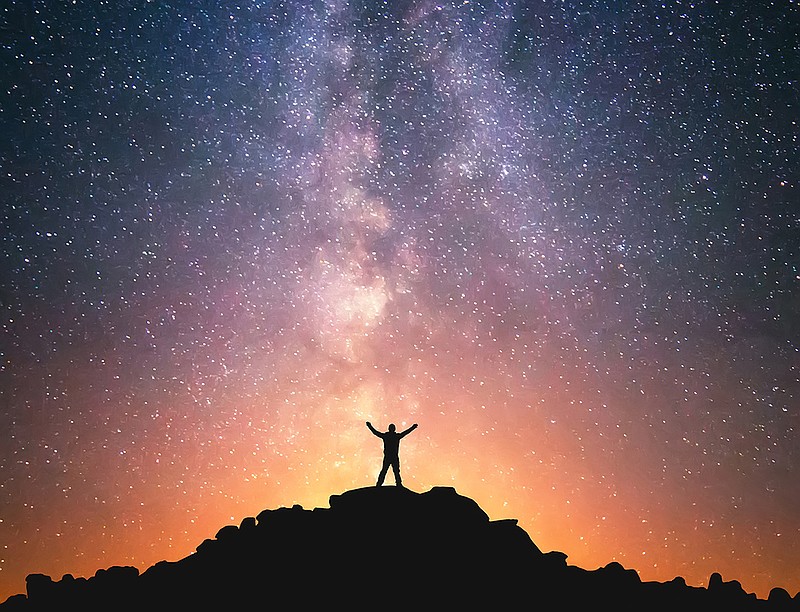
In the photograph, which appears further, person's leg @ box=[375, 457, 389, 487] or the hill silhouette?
person's leg @ box=[375, 457, 389, 487]

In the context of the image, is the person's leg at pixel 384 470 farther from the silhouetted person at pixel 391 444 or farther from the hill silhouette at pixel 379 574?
the hill silhouette at pixel 379 574

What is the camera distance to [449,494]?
61.4 feet

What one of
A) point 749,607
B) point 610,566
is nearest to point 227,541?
point 610,566

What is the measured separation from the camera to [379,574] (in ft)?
54.3

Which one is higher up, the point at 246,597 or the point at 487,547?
the point at 487,547

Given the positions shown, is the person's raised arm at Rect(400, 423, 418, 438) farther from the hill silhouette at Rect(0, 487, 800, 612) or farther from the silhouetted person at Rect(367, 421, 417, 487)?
the hill silhouette at Rect(0, 487, 800, 612)

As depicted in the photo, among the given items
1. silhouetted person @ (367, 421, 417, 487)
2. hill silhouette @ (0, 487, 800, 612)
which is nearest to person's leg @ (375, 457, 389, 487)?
silhouetted person @ (367, 421, 417, 487)

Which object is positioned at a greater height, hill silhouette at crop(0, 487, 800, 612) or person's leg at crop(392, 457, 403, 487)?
person's leg at crop(392, 457, 403, 487)

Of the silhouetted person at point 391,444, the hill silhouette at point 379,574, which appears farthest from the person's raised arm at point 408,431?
the hill silhouette at point 379,574

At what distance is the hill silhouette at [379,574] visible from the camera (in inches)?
631

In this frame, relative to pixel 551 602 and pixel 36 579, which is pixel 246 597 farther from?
pixel 551 602

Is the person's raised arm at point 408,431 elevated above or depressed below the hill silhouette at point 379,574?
above

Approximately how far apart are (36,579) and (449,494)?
38.6 feet

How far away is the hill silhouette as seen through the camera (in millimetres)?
16031
